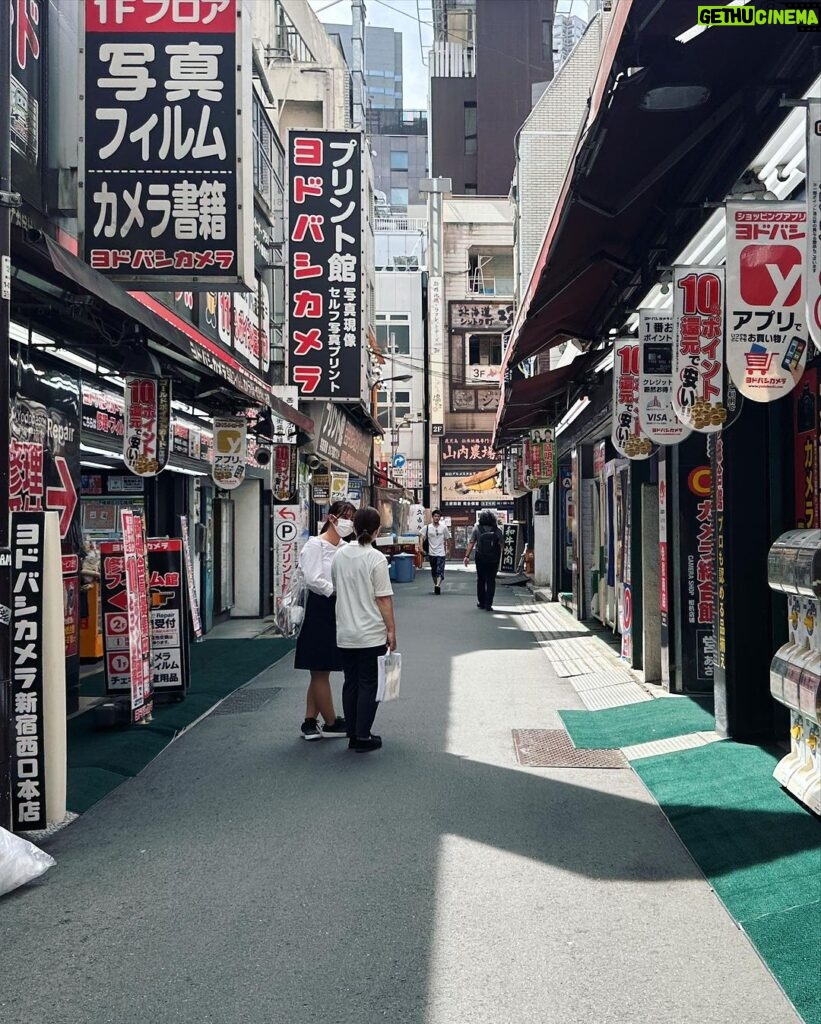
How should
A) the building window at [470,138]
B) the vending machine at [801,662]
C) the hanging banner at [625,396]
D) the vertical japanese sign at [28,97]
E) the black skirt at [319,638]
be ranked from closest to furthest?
1. the vending machine at [801,662]
2. the vertical japanese sign at [28,97]
3. the black skirt at [319,638]
4. the hanging banner at [625,396]
5. the building window at [470,138]

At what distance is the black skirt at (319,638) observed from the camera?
27.7 feet

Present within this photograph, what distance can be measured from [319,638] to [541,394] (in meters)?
8.72

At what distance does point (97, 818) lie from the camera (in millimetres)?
6434

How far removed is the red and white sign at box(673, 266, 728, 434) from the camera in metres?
7.46

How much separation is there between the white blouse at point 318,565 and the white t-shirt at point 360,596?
0.30 metres

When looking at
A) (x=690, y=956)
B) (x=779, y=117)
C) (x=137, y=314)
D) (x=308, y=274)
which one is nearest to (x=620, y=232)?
(x=779, y=117)

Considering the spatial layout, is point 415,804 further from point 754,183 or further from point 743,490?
point 754,183

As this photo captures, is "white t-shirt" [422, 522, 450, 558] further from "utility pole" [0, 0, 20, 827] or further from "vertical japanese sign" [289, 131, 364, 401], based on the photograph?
"utility pole" [0, 0, 20, 827]

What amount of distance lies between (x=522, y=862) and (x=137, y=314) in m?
Answer: 4.92

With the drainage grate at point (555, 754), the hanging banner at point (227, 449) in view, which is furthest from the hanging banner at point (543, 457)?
the drainage grate at point (555, 754)

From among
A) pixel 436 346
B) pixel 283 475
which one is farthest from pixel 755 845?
pixel 436 346

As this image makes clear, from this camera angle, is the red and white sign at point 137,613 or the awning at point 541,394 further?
the awning at point 541,394

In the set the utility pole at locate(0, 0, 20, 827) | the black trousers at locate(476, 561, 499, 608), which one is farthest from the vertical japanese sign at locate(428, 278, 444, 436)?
the utility pole at locate(0, 0, 20, 827)

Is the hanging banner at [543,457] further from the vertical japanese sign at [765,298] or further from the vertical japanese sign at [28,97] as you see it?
the vertical japanese sign at [765,298]
